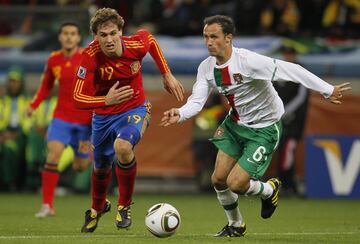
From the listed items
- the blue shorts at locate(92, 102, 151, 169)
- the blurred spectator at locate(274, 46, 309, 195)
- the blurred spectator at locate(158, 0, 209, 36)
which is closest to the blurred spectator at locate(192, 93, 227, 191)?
the blurred spectator at locate(274, 46, 309, 195)

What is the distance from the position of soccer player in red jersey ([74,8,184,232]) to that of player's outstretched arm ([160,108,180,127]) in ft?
1.68

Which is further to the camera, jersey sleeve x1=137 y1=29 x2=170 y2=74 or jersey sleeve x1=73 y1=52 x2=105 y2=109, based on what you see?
jersey sleeve x1=137 y1=29 x2=170 y2=74

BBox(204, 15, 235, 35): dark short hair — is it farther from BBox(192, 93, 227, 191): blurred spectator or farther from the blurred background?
BBox(192, 93, 227, 191): blurred spectator

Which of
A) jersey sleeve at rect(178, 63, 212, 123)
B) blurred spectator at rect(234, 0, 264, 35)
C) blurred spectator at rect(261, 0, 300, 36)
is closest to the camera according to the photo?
jersey sleeve at rect(178, 63, 212, 123)

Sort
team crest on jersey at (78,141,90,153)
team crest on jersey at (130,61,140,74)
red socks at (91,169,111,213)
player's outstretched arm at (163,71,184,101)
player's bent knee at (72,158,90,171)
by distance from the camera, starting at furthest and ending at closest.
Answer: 1. player's bent knee at (72,158,90,171)
2. team crest on jersey at (78,141,90,153)
3. red socks at (91,169,111,213)
4. team crest on jersey at (130,61,140,74)
5. player's outstretched arm at (163,71,184,101)

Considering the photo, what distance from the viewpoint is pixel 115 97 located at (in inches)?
371

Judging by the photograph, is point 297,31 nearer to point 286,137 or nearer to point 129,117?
point 286,137

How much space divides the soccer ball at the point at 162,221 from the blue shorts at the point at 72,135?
12.6ft

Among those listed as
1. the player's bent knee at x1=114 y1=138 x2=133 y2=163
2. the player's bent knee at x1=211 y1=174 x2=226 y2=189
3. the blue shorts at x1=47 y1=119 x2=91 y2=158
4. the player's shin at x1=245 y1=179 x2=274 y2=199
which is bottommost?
the blue shorts at x1=47 y1=119 x2=91 y2=158

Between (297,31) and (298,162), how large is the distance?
3.02 metres

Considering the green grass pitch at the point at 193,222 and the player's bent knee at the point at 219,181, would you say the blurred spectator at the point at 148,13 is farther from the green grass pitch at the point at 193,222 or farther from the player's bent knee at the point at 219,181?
the player's bent knee at the point at 219,181

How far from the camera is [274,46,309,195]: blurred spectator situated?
1692cm

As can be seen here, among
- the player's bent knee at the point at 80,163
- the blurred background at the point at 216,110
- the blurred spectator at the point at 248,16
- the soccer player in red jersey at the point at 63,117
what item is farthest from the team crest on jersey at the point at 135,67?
the blurred spectator at the point at 248,16

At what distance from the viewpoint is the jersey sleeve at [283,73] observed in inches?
360
